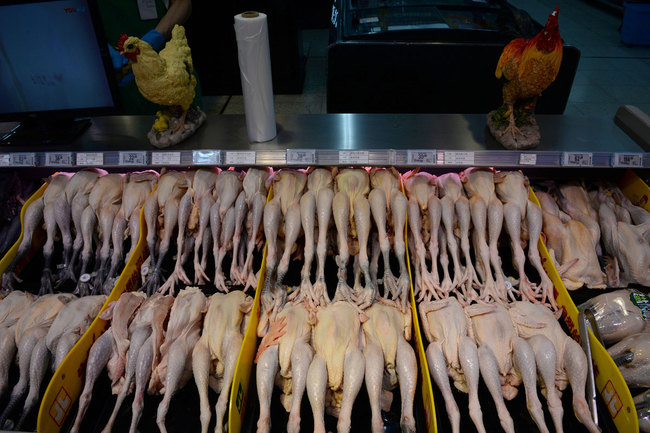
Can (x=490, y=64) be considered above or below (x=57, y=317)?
above

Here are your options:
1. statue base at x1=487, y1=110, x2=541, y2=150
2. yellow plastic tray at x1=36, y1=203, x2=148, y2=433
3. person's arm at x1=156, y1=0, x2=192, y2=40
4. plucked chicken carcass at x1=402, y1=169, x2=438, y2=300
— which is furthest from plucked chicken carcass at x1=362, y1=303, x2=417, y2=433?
person's arm at x1=156, y1=0, x2=192, y2=40

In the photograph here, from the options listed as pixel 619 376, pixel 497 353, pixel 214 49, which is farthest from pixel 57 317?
pixel 214 49

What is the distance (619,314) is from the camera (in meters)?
1.75

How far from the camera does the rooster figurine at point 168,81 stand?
5.68 ft

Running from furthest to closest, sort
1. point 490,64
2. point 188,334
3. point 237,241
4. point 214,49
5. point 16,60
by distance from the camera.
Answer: point 214,49, point 490,64, point 237,241, point 16,60, point 188,334

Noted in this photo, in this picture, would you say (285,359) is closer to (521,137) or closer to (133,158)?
(133,158)

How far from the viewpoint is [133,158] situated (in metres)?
2.02

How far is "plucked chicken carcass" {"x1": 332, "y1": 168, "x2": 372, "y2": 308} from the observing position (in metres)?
1.85

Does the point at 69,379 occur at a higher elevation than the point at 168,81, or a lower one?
lower

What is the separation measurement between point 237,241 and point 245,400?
30.1 inches

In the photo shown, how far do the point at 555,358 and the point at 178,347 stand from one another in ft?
4.85

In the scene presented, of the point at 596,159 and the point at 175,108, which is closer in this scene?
the point at 596,159

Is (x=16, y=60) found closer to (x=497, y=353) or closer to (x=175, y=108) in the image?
(x=175, y=108)

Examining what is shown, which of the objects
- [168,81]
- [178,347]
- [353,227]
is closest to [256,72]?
[168,81]
